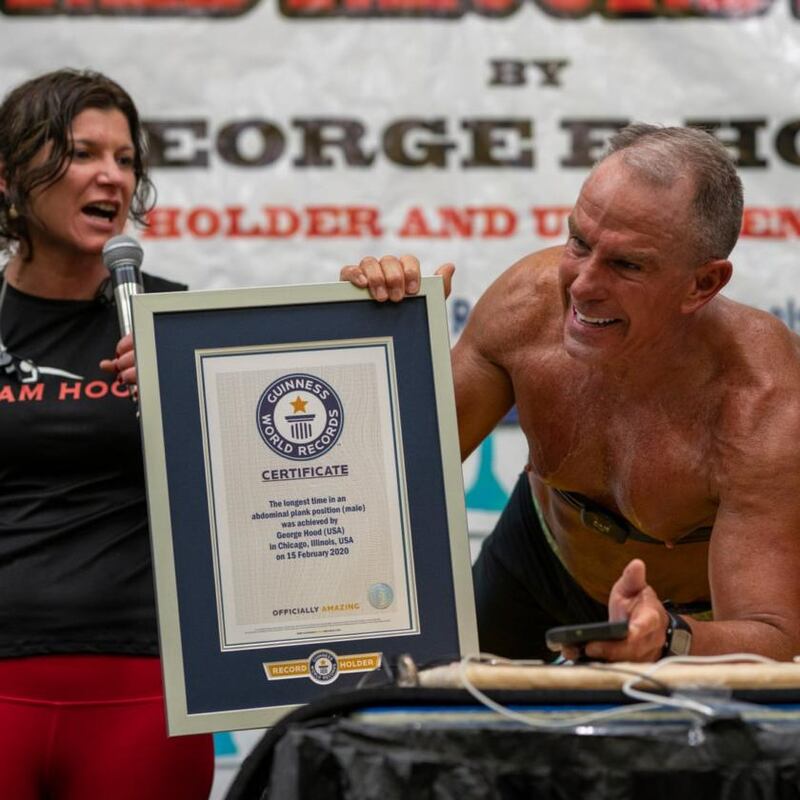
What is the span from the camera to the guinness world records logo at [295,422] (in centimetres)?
169

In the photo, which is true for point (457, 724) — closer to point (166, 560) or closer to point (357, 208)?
point (166, 560)

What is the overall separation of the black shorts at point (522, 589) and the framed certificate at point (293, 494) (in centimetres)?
87

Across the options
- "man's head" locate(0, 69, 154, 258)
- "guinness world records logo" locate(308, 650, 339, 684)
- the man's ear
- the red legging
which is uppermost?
"man's head" locate(0, 69, 154, 258)

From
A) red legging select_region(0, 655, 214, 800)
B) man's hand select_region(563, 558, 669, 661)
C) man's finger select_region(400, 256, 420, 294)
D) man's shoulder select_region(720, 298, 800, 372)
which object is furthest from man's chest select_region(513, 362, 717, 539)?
red legging select_region(0, 655, 214, 800)

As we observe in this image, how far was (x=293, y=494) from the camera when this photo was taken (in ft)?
5.53

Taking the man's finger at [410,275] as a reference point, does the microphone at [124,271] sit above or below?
above

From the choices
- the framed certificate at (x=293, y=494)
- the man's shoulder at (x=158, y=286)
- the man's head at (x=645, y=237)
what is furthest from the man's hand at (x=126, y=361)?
the man's head at (x=645, y=237)

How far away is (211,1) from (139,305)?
1.43 metres

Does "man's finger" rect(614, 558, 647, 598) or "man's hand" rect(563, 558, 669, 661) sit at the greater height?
"man's finger" rect(614, 558, 647, 598)

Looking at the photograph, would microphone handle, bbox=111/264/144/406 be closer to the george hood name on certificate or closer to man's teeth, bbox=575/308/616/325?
the george hood name on certificate

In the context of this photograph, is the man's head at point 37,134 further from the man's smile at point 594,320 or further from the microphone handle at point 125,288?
the man's smile at point 594,320

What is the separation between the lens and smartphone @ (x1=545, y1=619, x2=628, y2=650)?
1.25 meters

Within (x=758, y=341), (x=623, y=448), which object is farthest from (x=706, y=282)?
(x=623, y=448)

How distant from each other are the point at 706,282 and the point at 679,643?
64cm
